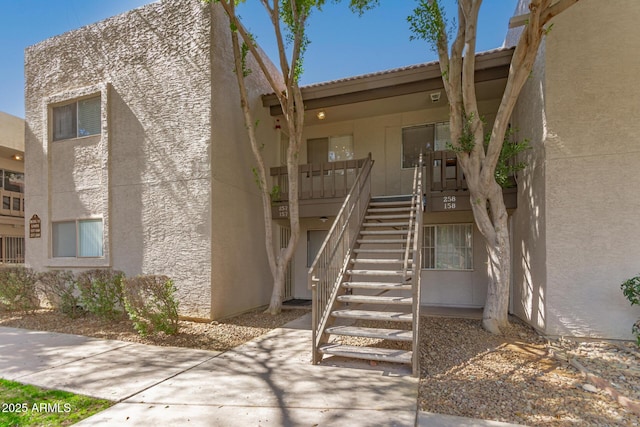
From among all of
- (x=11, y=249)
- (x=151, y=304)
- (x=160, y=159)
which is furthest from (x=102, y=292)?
(x=11, y=249)

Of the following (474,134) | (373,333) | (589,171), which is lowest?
(373,333)

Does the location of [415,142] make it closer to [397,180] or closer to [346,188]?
[397,180]

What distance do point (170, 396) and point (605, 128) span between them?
7.71 metres

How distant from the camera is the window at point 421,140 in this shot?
9.60 m

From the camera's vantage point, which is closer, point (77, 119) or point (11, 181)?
point (77, 119)

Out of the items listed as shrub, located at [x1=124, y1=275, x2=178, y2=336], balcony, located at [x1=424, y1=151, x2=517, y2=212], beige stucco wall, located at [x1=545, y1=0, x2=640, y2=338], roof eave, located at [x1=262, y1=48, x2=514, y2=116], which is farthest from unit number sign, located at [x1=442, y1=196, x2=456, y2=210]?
shrub, located at [x1=124, y1=275, x2=178, y2=336]

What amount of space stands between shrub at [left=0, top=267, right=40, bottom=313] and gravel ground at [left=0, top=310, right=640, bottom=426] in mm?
1181

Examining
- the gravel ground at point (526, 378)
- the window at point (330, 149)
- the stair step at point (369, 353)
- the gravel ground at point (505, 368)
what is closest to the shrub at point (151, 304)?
the gravel ground at point (505, 368)

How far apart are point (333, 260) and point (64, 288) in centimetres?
665

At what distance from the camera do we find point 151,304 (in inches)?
241

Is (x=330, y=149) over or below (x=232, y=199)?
over

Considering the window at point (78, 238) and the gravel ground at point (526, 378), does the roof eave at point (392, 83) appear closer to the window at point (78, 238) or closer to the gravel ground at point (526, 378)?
the gravel ground at point (526, 378)

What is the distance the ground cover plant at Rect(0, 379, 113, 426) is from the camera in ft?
11.1

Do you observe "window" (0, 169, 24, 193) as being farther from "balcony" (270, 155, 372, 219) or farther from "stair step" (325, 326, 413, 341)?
"stair step" (325, 326, 413, 341)
